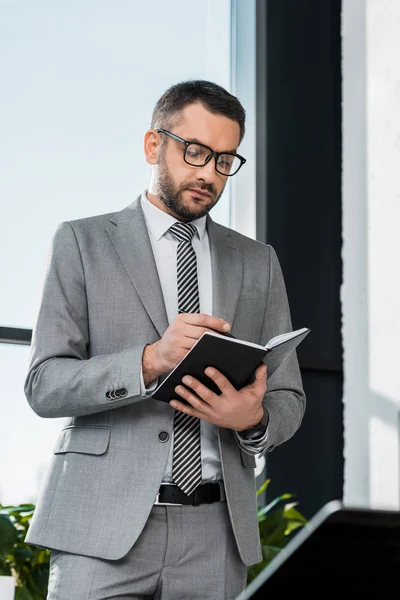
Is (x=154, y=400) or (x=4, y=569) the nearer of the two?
(x=154, y=400)

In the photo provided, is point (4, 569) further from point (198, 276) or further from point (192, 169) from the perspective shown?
point (192, 169)

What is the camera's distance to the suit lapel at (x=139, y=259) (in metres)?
1.65

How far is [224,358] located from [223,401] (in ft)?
0.31

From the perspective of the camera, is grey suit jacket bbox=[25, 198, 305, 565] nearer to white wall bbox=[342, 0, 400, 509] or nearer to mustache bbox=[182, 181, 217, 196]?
mustache bbox=[182, 181, 217, 196]

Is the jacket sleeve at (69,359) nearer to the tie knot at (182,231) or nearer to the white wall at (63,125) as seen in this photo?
the tie knot at (182,231)

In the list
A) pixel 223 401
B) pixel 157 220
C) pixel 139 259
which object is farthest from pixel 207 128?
pixel 223 401

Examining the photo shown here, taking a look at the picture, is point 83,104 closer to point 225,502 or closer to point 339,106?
point 339,106

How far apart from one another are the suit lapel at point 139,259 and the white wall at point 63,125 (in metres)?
1.42

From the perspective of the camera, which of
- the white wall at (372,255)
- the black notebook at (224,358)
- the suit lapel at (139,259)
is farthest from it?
the white wall at (372,255)

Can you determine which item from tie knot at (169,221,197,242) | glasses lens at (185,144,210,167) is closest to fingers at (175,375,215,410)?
tie knot at (169,221,197,242)

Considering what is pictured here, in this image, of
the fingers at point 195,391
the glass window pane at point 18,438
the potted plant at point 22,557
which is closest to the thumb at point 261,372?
the fingers at point 195,391

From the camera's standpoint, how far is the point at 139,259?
67.2 inches

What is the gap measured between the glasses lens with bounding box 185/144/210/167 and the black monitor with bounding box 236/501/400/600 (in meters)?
1.19

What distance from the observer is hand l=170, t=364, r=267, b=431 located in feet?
4.88
